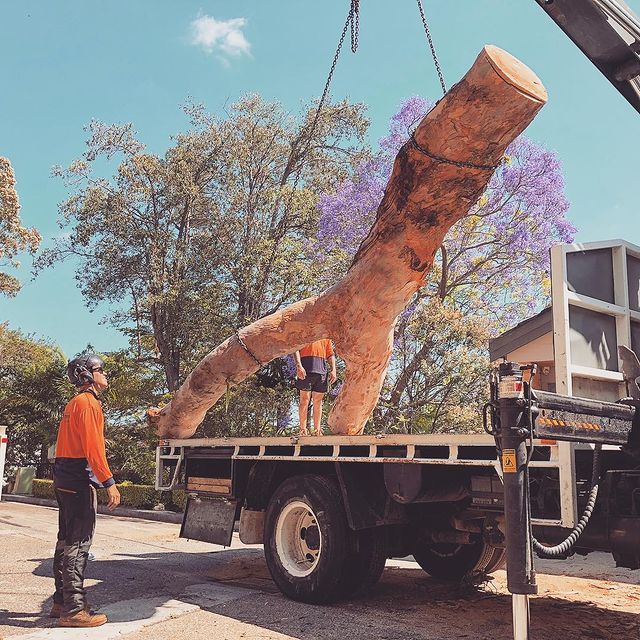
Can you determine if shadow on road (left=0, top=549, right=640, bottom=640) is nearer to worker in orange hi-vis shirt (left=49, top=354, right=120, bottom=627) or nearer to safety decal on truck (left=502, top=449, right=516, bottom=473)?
worker in orange hi-vis shirt (left=49, top=354, right=120, bottom=627)

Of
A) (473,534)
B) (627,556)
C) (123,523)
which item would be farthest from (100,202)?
(627,556)

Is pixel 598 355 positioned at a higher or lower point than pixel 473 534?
higher

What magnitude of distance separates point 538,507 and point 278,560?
2.35m

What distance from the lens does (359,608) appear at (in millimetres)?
5613

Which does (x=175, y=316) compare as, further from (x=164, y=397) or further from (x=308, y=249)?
(x=308, y=249)

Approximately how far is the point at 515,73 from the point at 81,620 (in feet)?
15.5

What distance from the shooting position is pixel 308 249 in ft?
56.1

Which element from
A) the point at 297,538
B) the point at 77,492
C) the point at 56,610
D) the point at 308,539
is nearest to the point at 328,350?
the point at 297,538

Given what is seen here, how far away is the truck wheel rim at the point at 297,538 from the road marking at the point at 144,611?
472mm

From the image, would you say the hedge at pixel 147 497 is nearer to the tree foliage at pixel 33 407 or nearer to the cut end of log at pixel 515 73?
the tree foliage at pixel 33 407

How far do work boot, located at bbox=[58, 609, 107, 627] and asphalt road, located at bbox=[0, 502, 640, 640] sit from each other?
6 centimetres

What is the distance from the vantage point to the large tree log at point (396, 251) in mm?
4922

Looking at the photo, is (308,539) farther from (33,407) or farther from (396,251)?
(33,407)

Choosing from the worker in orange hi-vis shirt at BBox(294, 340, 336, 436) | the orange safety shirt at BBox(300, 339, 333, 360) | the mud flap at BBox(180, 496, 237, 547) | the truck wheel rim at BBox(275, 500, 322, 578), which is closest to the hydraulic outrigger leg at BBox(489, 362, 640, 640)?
the truck wheel rim at BBox(275, 500, 322, 578)
